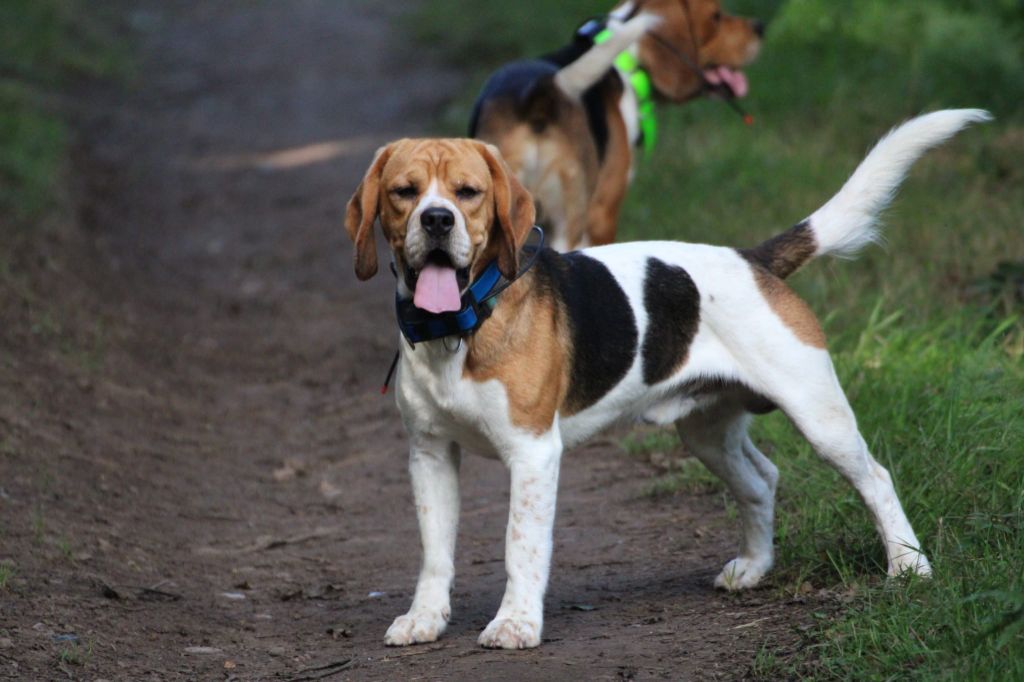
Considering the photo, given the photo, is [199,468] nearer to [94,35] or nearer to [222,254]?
[222,254]

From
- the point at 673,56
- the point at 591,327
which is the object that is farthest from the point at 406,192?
the point at 673,56

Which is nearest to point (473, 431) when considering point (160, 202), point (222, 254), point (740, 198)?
point (740, 198)

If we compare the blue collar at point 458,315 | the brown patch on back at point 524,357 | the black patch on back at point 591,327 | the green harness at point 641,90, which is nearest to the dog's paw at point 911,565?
the black patch on back at point 591,327

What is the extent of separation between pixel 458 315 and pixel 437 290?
0.11 m

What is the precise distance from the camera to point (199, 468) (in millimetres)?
7223

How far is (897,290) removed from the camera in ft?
24.8

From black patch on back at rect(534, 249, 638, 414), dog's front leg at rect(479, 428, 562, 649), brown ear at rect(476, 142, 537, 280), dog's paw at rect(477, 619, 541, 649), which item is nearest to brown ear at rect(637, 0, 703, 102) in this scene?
black patch on back at rect(534, 249, 638, 414)

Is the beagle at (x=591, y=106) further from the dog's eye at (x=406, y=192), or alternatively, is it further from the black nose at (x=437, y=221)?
A: the black nose at (x=437, y=221)

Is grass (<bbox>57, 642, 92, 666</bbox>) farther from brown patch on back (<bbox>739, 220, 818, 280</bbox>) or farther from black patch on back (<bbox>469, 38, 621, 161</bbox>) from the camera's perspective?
black patch on back (<bbox>469, 38, 621, 161</bbox>)

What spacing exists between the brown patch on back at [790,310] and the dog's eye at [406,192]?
1.24 meters

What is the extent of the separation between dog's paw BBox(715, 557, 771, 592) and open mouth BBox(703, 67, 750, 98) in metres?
4.54

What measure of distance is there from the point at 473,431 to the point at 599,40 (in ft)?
12.9

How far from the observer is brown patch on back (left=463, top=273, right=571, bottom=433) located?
4.49 meters

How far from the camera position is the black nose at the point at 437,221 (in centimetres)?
432
